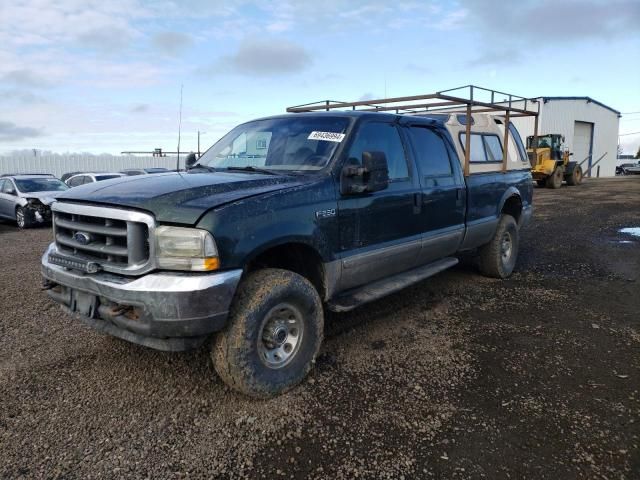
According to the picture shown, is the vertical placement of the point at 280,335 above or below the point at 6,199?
below

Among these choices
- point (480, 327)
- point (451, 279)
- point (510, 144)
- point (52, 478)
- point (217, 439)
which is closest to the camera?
point (52, 478)

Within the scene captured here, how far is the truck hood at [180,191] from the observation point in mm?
2850

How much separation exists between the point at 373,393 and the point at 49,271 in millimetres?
2470

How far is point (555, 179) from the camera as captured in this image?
23203 mm

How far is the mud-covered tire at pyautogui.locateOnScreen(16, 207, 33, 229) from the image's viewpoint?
12578 mm

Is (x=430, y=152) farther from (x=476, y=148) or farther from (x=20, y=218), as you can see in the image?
(x=20, y=218)

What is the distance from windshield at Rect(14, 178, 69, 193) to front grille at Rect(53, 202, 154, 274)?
11.5 meters

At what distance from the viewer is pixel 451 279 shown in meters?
6.45

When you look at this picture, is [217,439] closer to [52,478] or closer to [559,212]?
[52,478]

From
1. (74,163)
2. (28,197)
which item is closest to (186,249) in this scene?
(28,197)

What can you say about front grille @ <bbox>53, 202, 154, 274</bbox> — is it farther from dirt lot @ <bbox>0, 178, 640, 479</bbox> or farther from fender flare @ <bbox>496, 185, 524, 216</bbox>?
fender flare @ <bbox>496, 185, 524, 216</bbox>

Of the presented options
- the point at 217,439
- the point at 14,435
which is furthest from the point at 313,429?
the point at 14,435

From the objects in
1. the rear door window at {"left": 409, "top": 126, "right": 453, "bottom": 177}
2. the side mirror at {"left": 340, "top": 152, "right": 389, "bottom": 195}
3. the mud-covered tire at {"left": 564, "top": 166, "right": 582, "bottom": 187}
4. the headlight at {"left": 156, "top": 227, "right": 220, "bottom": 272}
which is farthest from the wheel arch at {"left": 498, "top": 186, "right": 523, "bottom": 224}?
the mud-covered tire at {"left": 564, "top": 166, "right": 582, "bottom": 187}

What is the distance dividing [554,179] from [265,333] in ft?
76.7
